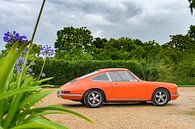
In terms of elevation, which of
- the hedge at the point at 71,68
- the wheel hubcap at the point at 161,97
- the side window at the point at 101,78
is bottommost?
the wheel hubcap at the point at 161,97

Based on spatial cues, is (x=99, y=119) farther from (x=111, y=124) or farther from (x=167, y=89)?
(x=167, y=89)

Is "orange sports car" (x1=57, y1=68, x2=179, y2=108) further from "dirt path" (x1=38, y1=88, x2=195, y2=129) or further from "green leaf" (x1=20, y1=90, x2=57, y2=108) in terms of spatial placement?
"green leaf" (x1=20, y1=90, x2=57, y2=108)

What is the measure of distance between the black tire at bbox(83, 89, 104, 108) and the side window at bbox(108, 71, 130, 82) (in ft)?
1.98

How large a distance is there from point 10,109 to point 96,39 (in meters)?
52.7

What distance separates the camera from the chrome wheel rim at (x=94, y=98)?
12828mm

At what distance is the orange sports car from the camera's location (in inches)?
503

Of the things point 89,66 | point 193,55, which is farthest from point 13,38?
point 193,55

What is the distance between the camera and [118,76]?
43.5ft

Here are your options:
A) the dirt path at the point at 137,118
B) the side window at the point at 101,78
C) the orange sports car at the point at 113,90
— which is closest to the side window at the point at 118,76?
the orange sports car at the point at 113,90

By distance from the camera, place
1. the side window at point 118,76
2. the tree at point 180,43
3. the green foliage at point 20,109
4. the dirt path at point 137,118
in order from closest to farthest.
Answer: the green foliage at point 20,109 → the dirt path at point 137,118 → the side window at point 118,76 → the tree at point 180,43

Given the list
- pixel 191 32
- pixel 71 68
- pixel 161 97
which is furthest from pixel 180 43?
pixel 161 97

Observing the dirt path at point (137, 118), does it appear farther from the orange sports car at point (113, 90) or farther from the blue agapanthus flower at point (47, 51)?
the blue agapanthus flower at point (47, 51)

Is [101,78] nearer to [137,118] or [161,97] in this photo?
[161,97]

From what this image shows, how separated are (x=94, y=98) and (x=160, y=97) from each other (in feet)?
6.48
